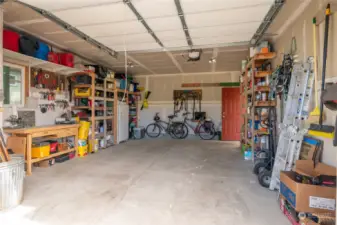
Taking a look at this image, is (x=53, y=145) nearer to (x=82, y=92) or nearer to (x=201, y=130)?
(x=82, y=92)

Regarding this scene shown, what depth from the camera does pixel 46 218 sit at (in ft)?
6.54

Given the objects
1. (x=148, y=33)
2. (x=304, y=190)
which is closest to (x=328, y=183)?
(x=304, y=190)

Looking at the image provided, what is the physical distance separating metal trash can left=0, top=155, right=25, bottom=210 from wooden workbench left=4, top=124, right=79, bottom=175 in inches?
47.8

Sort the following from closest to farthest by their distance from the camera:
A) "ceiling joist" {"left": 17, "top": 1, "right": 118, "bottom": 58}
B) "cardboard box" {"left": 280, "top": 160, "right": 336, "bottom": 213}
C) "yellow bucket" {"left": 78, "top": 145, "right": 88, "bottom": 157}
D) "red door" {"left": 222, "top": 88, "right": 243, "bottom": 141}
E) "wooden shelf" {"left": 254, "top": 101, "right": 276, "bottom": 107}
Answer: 1. "cardboard box" {"left": 280, "top": 160, "right": 336, "bottom": 213}
2. "ceiling joist" {"left": 17, "top": 1, "right": 118, "bottom": 58}
3. "wooden shelf" {"left": 254, "top": 101, "right": 276, "bottom": 107}
4. "yellow bucket" {"left": 78, "top": 145, "right": 88, "bottom": 157}
5. "red door" {"left": 222, "top": 88, "right": 243, "bottom": 141}

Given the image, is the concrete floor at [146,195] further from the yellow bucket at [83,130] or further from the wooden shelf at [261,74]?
the wooden shelf at [261,74]

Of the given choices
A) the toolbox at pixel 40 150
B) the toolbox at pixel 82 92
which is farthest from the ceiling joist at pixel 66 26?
the toolbox at pixel 40 150

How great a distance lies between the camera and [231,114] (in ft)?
23.5

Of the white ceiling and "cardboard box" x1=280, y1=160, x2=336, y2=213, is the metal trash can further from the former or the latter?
"cardboard box" x1=280, y1=160, x2=336, y2=213

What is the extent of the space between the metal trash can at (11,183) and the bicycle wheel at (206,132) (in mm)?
5916

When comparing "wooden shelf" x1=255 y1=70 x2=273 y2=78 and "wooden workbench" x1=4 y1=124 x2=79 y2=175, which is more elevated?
"wooden shelf" x1=255 y1=70 x2=273 y2=78

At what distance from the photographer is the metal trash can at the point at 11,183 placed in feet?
6.89

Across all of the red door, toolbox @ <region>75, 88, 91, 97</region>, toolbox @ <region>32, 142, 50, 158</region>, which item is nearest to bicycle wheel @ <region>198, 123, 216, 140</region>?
the red door

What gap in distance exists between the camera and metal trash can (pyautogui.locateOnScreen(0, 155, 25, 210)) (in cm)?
210

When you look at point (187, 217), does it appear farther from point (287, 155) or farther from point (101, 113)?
point (101, 113)
